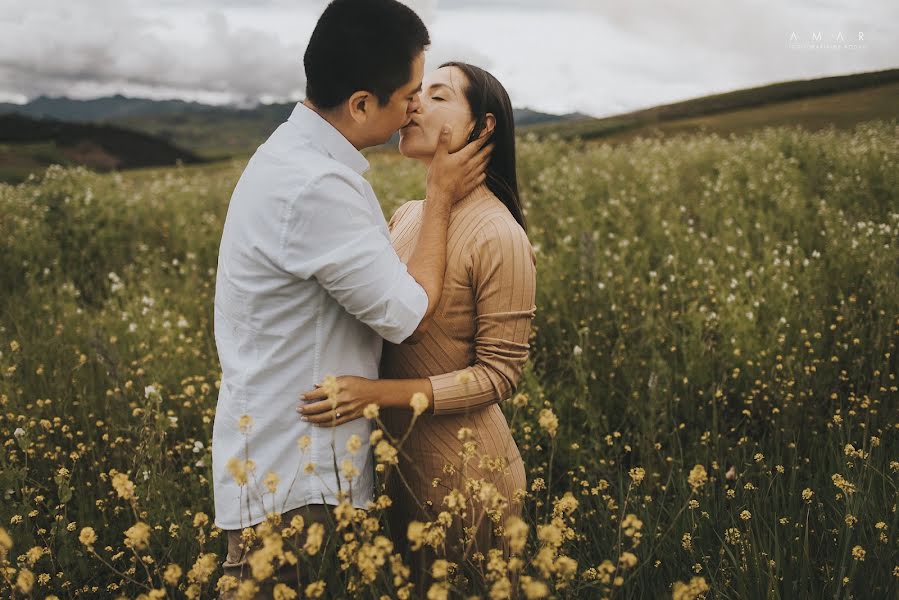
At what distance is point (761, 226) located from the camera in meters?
6.34

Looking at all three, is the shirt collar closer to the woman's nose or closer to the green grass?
the woman's nose

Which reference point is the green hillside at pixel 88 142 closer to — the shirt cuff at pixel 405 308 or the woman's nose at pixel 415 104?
the woman's nose at pixel 415 104

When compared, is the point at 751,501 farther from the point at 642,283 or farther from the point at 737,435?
the point at 642,283

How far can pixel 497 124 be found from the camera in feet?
7.48

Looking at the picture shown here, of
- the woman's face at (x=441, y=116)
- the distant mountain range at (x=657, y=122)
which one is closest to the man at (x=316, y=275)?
the woman's face at (x=441, y=116)

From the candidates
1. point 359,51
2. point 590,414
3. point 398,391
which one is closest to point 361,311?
point 398,391

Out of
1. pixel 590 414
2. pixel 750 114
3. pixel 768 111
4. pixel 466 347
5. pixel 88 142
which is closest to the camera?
pixel 466 347

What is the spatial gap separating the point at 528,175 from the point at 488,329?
820 centimetres

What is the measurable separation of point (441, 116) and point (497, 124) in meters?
0.21

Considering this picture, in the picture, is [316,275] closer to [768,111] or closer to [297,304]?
[297,304]

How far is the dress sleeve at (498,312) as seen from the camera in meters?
2.00

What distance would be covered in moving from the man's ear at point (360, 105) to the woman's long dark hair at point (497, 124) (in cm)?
45

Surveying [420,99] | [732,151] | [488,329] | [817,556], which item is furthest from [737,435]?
[732,151]


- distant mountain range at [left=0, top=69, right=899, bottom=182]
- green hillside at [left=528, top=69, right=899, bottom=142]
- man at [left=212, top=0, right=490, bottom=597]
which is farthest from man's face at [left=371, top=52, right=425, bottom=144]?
green hillside at [left=528, top=69, right=899, bottom=142]
